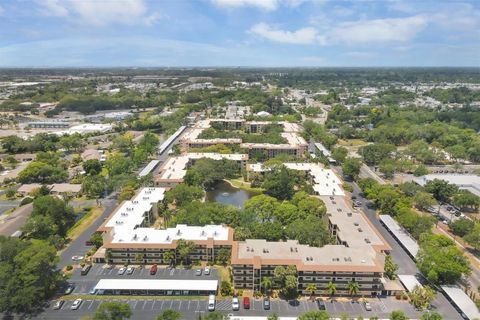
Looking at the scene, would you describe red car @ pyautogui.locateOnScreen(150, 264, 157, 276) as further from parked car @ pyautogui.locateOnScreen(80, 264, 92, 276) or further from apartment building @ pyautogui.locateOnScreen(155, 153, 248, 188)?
apartment building @ pyautogui.locateOnScreen(155, 153, 248, 188)

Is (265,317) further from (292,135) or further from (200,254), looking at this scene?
(292,135)

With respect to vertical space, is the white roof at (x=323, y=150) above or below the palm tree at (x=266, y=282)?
below

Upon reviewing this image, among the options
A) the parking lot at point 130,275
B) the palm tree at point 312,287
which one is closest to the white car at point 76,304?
the parking lot at point 130,275

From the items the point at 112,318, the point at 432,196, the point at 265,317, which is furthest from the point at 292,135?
the point at 112,318

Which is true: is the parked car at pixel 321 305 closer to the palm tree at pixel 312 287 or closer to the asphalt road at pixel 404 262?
the palm tree at pixel 312 287

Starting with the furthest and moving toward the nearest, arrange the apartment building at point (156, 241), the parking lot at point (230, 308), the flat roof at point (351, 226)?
the flat roof at point (351, 226) < the apartment building at point (156, 241) < the parking lot at point (230, 308)

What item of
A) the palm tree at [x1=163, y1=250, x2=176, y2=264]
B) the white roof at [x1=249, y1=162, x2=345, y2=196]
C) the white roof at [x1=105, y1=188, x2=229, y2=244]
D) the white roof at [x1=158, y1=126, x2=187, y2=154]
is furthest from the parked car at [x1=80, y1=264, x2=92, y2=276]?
the white roof at [x1=158, y1=126, x2=187, y2=154]

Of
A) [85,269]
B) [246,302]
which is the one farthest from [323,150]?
[85,269]

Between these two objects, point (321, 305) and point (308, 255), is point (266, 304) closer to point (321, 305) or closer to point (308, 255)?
point (321, 305)
